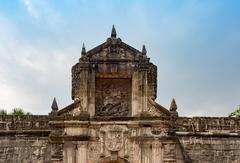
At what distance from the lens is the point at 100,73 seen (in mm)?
18453

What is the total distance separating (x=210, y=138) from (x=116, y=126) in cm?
416

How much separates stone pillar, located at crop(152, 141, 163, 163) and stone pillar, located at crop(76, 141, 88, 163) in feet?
7.85

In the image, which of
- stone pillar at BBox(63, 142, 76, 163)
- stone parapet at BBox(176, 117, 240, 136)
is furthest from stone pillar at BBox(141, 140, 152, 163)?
stone pillar at BBox(63, 142, 76, 163)

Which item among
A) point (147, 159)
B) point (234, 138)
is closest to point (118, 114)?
point (147, 159)

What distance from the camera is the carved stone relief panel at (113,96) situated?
60.1 feet

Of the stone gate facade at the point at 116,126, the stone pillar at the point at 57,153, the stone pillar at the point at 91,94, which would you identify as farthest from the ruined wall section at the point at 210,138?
the stone pillar at the point at 57,153

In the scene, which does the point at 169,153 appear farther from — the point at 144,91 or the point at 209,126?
Result: the point at 209,126

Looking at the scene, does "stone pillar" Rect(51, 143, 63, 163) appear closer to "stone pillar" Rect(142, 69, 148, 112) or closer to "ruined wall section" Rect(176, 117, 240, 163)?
"stone pillar" Rect(142, 69, 148, 112)

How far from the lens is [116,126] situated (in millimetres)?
17797

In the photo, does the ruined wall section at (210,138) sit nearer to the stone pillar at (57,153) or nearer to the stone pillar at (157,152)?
the stone pillar at (157,152)

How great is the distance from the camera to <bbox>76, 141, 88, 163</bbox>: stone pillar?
17.6 metres

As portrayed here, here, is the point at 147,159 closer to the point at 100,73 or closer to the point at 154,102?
the point at 154,102

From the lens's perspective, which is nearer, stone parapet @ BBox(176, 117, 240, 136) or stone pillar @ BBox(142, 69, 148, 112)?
stone pillar @ BBox(142, 69, 148, 112)

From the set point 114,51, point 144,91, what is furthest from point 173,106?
point 114,51
